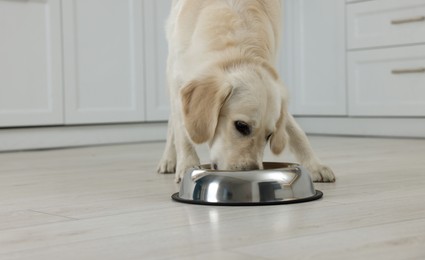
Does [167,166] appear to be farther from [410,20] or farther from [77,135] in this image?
[410,20]

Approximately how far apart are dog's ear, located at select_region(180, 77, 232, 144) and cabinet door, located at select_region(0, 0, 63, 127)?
2213 millimetres

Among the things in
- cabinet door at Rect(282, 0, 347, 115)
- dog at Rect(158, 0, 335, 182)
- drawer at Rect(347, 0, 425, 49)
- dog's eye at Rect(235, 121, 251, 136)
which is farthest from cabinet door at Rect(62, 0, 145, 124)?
dog's eye at Rect(235, 121, 251, 136)

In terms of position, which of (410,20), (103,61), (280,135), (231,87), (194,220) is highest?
(410,20)

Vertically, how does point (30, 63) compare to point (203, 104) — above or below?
above

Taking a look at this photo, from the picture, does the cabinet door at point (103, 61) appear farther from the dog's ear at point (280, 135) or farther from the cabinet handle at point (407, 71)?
the dog's ear at point (280, 135)

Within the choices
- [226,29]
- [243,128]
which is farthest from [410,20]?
[243,128]

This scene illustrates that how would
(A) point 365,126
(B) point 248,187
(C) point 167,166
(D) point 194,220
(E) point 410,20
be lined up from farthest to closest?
(A) point 365,126 < (E) point 410,20 < (C) point 167,166 < (B) point 248,187 < (D) point 194,220

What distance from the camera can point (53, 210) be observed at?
178 centimetres

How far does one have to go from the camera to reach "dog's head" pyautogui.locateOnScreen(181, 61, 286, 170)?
1939 mm

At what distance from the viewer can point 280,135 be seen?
6.92ft

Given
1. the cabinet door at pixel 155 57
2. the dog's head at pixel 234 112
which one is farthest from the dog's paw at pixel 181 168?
the cabinet door at pixel 155 57

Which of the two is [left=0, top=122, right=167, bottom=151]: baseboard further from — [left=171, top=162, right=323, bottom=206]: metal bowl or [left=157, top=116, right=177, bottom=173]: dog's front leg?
[left=171, top=162, right=323, bottom=206]: metal bowl

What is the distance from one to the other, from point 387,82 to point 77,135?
1960mm

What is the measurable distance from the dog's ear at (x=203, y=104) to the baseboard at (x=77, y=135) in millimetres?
2251
